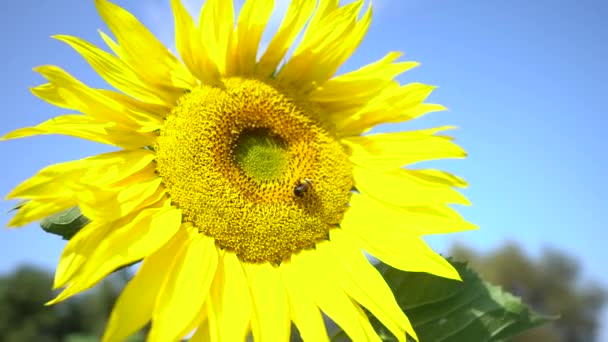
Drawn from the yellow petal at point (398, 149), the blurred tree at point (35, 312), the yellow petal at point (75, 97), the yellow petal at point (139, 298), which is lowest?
the blurred tree at point (35, 312)

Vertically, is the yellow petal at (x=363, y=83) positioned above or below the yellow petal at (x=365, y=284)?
above

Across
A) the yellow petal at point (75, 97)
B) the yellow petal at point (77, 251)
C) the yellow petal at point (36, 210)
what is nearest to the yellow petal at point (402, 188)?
the yellow petal at point (75, 97)

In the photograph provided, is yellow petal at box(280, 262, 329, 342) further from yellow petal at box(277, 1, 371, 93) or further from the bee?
yellow petal at box(277, 1, 371, 93)

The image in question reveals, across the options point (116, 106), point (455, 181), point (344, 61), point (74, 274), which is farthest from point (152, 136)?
point (455, 181)

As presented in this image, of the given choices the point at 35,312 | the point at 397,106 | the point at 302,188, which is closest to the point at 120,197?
the point at 302,188

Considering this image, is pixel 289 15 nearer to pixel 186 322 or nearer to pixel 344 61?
pixel 344 61

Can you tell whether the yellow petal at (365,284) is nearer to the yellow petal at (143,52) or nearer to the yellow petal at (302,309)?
the yellow petal at (302,309)

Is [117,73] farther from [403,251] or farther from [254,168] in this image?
[403,251]

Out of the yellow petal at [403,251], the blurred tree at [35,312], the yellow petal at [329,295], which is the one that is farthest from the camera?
the blurred tree at [35,312]
